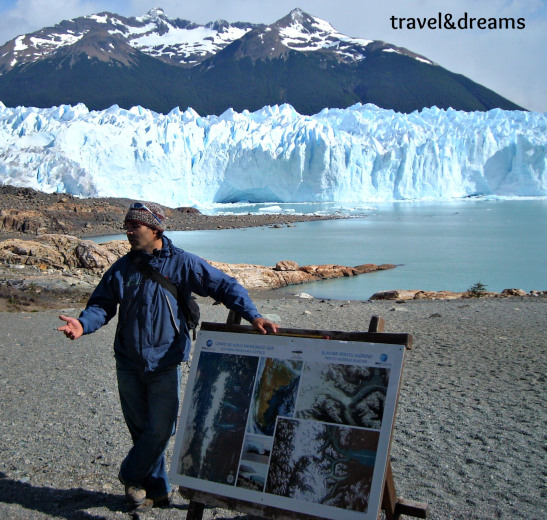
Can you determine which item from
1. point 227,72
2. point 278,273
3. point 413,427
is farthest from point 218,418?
point 227,72

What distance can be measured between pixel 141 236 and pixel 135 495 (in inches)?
40.7

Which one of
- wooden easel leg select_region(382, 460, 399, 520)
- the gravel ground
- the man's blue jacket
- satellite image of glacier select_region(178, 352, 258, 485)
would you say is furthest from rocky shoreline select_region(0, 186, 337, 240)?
wooden easel leg select_region(382, 460, 399, 520)

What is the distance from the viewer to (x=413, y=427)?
140 inches

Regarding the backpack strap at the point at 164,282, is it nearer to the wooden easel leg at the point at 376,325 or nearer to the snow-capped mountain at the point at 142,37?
the wooden easel leg at the point at 376,325

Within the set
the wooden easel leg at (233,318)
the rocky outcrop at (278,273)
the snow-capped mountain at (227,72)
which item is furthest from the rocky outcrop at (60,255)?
the snow-capped mountain at (227,72)

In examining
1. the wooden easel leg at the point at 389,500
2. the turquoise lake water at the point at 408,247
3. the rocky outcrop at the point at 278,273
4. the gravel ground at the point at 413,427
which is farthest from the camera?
the turquoise lake water at the point at 408,247

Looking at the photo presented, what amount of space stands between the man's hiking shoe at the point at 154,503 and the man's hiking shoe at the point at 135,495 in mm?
15

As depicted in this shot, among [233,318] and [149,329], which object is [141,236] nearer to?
[149,329]

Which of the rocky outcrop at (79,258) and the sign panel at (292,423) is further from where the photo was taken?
the rocky outcrop at (79,258)

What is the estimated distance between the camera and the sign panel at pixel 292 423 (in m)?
1.93

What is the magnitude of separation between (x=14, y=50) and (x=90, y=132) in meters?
88.4

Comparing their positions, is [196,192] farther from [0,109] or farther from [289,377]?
[289,377]

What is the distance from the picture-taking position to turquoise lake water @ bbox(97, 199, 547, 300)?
575 inches

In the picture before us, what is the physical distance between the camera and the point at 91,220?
89.9 feet
